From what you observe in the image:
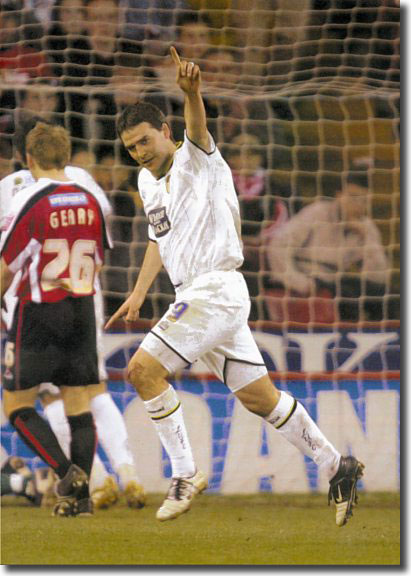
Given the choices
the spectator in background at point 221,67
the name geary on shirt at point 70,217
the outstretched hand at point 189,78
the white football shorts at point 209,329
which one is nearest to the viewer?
the outstretched hand at point 189,78

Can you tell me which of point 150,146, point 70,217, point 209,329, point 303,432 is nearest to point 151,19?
point 150,146

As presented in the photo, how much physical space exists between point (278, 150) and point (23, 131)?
996mm

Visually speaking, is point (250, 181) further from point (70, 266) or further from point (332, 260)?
point (70, 266)

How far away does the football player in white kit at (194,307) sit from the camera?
3750 mm

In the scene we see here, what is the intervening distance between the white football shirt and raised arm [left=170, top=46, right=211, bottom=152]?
0.19 m

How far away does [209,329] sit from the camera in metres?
3.74

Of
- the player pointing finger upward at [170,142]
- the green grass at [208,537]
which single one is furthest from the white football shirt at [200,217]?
the green grass at [208,537]

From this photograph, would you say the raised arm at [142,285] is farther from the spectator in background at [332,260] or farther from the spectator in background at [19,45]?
the spectator in background at [19,45]

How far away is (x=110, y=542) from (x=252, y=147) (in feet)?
5.24

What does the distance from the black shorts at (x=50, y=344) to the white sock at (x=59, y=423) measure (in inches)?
3.5

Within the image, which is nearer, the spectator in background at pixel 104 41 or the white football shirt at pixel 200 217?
the white football shirt at pixel 200 217

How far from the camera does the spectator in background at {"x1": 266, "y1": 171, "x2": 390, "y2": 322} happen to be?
427 cm

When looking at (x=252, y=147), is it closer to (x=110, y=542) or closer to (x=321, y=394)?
(x=321, y=394)

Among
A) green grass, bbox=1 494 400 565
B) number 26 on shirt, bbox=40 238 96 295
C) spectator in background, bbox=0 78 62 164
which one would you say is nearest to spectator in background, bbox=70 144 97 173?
spectator in background, bbox=0 78 62 164
